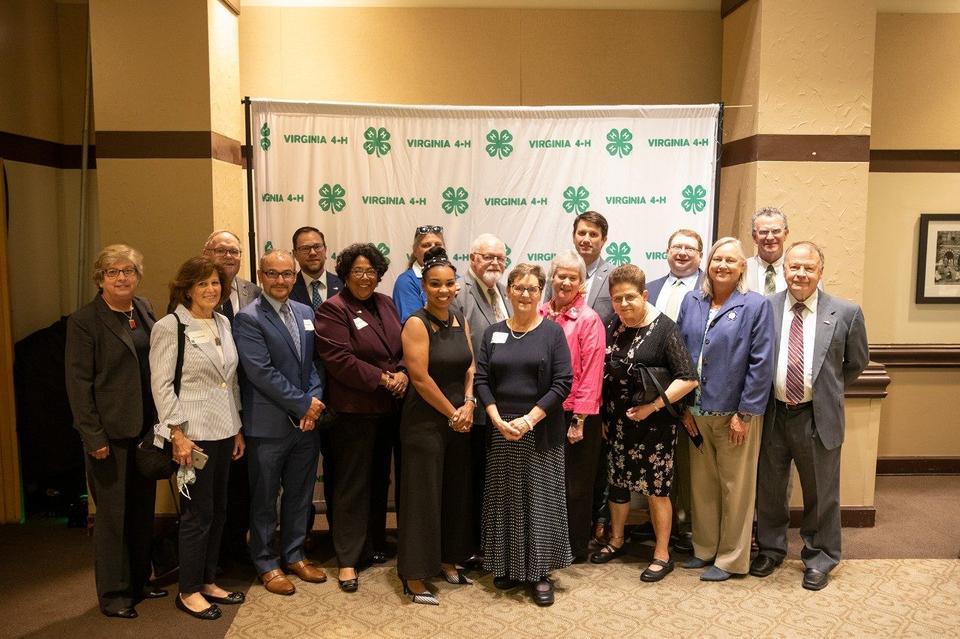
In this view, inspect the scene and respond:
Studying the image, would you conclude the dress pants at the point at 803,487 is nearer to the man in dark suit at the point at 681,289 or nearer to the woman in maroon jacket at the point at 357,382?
the man in dark suit at the point at 681,289

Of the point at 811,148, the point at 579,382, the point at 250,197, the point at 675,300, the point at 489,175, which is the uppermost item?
the point at 811,148

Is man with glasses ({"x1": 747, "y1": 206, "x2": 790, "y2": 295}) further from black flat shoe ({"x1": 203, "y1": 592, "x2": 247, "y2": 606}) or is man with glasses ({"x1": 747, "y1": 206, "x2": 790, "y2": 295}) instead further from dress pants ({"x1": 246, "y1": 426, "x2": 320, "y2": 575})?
black flat shoe ({"x1": 203, "y1": 592, "x2": 247, "y2": 606})

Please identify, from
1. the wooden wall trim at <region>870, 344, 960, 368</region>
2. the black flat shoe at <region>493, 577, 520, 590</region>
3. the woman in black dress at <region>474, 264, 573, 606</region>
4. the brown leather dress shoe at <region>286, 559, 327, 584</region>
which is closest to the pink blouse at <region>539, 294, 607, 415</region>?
the woman in black dress at <region>474, 264, 573, 606</region>

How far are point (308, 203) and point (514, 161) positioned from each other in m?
1.30

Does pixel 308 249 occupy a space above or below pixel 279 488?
above

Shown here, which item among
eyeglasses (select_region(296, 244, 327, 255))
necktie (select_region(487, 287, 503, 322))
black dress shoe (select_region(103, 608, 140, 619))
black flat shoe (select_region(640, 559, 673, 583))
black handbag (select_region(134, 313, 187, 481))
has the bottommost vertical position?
black dress shoe (select_region(103, 608, 140, 619))

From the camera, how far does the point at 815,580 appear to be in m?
3.39

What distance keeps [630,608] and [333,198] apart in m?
2.83

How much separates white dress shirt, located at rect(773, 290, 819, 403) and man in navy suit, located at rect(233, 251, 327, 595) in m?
2.17

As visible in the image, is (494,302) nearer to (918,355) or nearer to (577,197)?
(577,197)

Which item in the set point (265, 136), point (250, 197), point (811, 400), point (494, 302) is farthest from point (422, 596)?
point (265, 136)

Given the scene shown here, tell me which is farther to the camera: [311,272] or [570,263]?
[311,272]

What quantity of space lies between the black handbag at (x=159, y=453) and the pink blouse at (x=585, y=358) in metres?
1.60

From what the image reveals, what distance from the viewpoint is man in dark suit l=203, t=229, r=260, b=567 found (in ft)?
11.5
